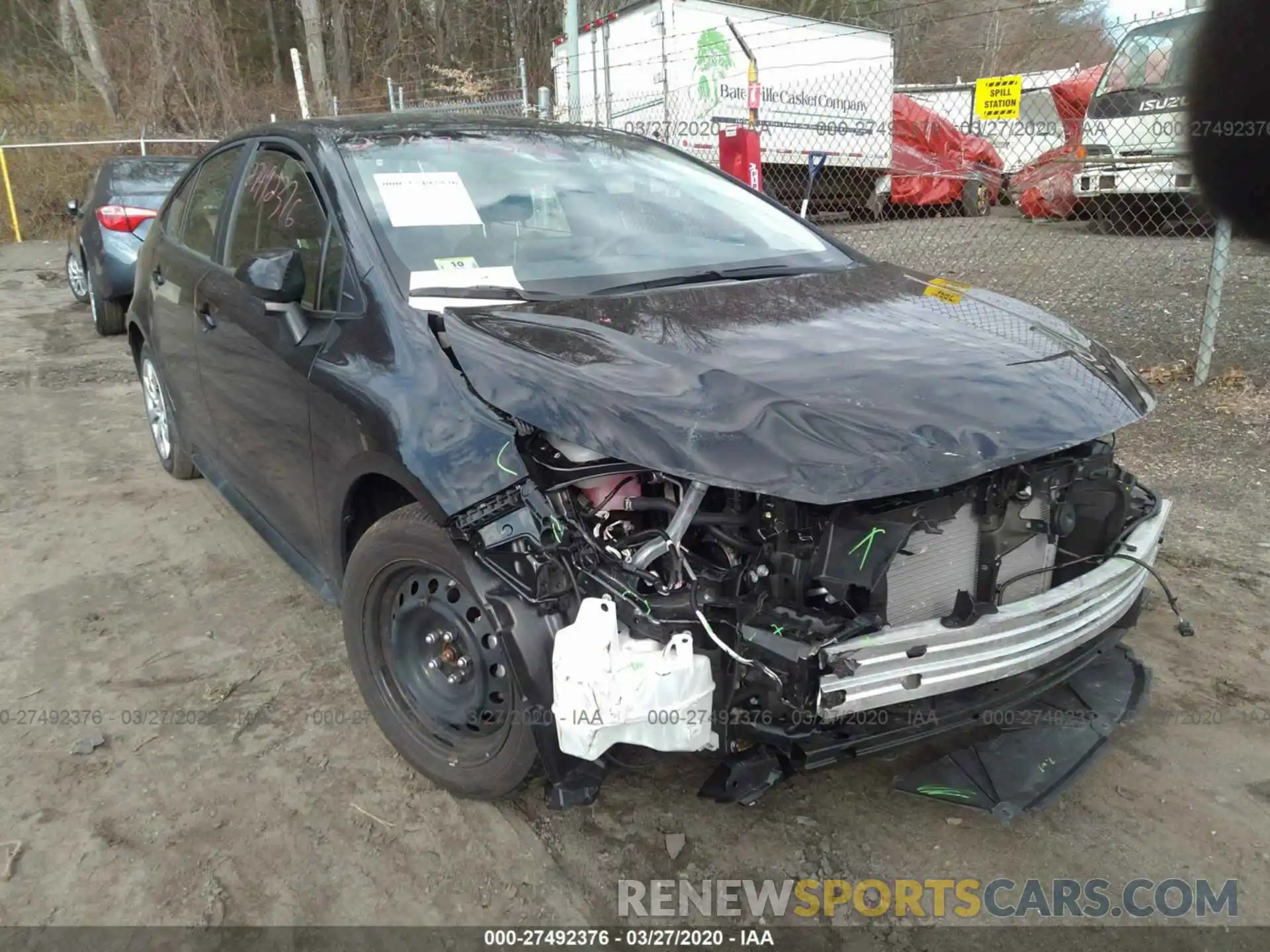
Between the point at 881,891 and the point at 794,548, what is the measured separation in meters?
0.89

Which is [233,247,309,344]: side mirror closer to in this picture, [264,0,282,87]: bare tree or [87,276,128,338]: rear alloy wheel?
[87,276,128,338]: rear alloy wheel

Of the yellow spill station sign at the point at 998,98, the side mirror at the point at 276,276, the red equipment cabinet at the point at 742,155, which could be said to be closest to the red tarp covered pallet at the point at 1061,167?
the yellow spill station sign at the point at 998,98

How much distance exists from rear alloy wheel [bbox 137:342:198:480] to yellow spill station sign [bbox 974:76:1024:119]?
6047 millimetres

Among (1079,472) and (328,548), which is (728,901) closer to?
(1079,472)

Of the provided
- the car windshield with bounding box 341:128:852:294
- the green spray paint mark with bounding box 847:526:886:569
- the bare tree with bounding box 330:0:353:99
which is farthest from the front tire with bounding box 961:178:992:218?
the bare tree with bounding box 330:0:353:99

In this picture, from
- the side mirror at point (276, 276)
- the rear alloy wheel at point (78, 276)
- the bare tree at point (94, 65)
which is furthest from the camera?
the bare tree at point (94, 65)

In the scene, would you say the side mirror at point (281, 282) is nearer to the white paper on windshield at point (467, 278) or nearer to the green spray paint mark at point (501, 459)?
the white paper on windshield at point (467, 278)

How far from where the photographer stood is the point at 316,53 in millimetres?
19734

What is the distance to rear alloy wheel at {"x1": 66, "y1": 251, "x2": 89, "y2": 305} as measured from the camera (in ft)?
33.2

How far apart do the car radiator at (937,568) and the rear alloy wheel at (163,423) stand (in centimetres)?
364

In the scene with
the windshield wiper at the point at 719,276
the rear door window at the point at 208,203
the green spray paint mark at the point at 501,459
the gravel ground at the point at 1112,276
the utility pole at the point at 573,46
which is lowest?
the gravel ground at the point at 1112,276

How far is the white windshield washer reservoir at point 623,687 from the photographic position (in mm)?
1964

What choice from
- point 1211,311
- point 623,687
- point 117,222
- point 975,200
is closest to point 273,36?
point 975,200

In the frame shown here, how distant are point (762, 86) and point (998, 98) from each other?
7.19 metres
